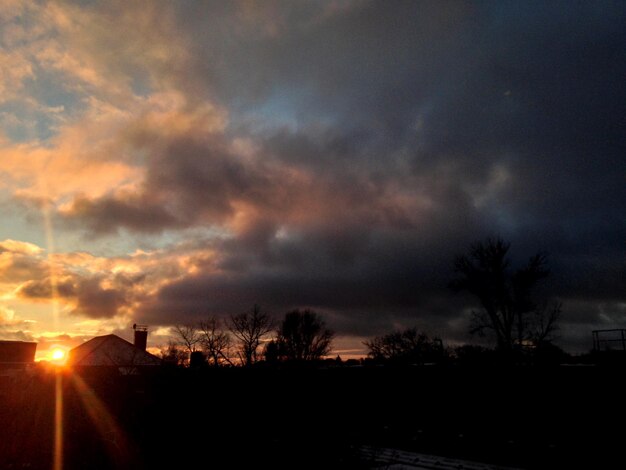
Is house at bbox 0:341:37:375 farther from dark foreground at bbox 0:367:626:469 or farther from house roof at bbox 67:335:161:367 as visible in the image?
dark foreground at bbox 0:367:626:469

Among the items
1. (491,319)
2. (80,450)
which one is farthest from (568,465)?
(491,319)

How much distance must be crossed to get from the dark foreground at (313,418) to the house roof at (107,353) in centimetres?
2482

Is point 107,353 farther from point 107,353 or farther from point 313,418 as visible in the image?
point 313,418

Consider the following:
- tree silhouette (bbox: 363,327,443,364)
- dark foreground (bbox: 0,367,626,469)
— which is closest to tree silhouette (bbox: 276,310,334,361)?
tree silhouette (bbox: 363,327,443,364)

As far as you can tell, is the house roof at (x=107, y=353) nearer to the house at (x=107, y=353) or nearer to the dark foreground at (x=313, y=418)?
the house at (x=107, y=353)

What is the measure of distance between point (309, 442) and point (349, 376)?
627 inches

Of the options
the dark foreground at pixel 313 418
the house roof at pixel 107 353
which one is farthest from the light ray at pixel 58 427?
the house roof at pixel 107 353

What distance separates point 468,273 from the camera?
34.6 meters

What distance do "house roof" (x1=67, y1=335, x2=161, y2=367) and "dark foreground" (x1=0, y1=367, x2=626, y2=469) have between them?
24822 millimetres

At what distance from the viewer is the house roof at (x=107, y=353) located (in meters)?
43.5

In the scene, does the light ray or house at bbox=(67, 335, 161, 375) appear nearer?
the light ray

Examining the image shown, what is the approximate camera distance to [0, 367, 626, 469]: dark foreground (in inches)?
287

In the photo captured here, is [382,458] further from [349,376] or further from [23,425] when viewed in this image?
[349,376]

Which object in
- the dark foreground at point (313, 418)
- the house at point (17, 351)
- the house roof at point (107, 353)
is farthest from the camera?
the house at point (17, 351)
